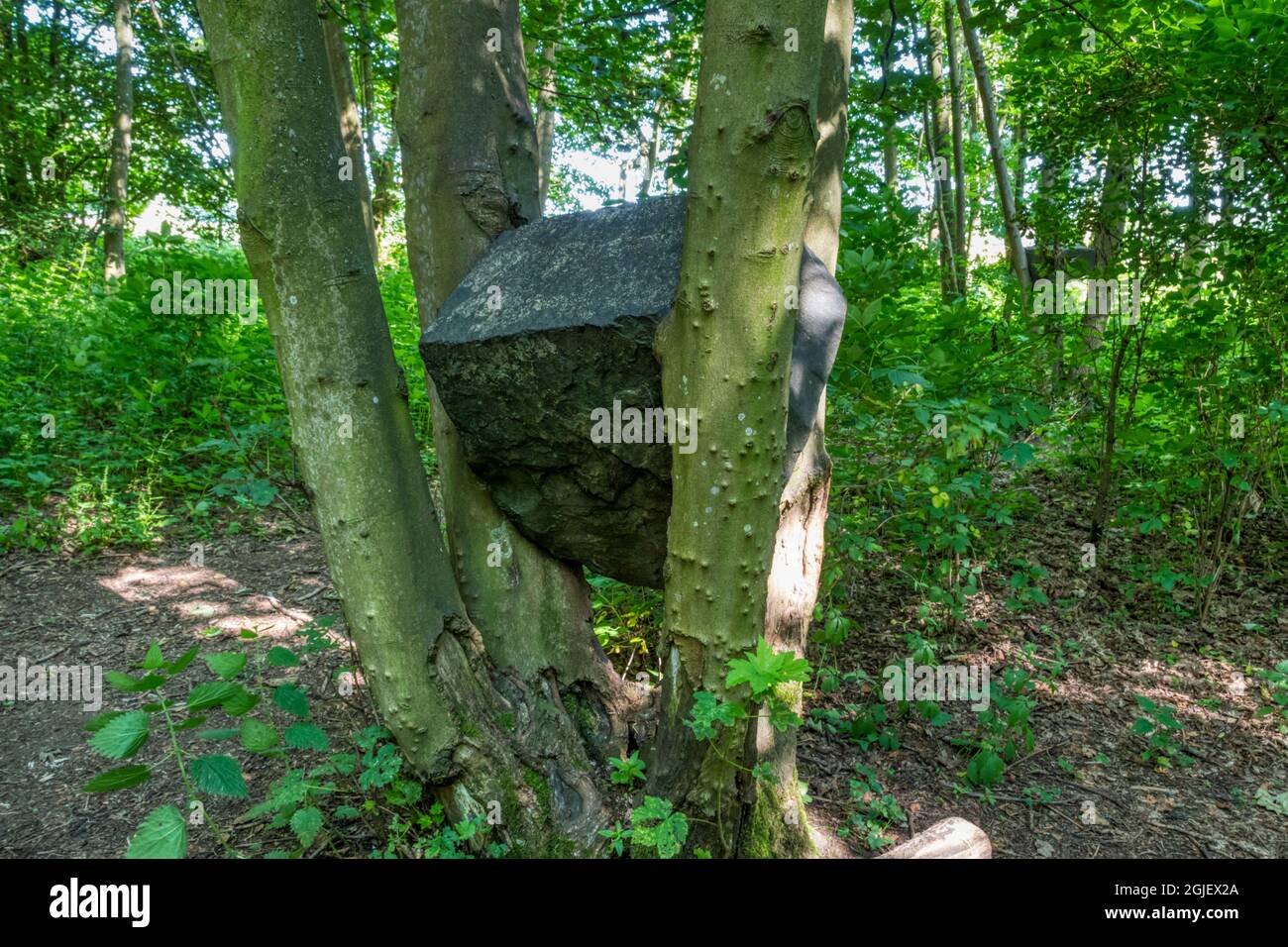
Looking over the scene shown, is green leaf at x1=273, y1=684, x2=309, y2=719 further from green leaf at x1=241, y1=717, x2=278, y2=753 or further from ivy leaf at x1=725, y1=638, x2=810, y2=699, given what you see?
ivy leaf at x1=725, y1=638, x2=810, y2=699

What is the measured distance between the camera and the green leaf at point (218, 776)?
6.71 feet

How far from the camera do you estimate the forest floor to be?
9.66 feet

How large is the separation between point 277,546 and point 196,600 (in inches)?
34.0

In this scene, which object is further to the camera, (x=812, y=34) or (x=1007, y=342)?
(x=1007, y=342)

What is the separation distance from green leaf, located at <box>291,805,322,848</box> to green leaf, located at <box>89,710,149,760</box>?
1.60ft

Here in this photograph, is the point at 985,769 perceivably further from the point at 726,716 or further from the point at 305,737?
the point at 305,737

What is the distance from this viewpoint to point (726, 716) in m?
2.04

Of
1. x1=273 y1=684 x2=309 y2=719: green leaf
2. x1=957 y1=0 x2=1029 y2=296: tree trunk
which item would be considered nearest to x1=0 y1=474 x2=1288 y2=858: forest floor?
x1=273 y1=684 x2=309 y2=719: green leaf

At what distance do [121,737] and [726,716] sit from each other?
163 centimetres

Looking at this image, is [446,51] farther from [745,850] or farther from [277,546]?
[277,546]

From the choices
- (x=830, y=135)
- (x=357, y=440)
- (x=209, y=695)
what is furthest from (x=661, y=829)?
(x=830, y=135)

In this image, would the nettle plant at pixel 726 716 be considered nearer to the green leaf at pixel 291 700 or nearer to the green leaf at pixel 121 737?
the green leaf at pixel 291 700
